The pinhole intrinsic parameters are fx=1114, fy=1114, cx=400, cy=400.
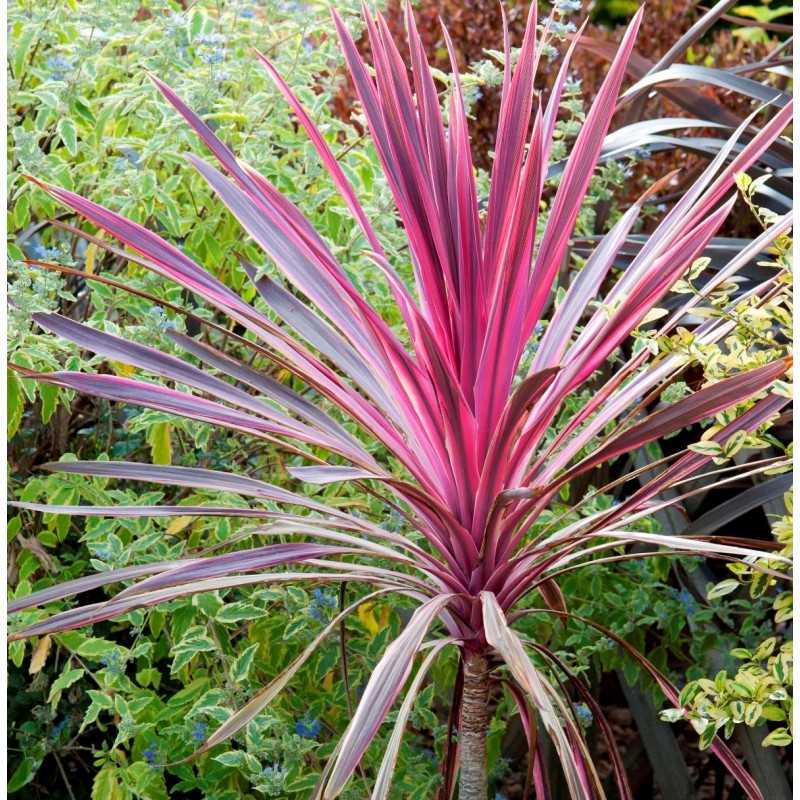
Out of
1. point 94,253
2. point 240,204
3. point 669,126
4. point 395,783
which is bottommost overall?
point 395,783

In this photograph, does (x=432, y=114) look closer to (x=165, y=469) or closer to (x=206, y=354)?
(x=206, y=354)

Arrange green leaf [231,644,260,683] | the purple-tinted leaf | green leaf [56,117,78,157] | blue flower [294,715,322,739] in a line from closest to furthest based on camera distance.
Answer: the purple-tinted leaf → green leaf [231,644,260,683] → blue flower [294,715,322,739] → green leaf [56,117,78,157]

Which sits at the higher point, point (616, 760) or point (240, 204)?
point (240, 204)

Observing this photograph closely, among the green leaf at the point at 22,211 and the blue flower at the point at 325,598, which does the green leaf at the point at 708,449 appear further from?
the green leaf at the point at 22,211

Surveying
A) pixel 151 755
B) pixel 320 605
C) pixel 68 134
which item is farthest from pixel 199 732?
pixel 68 134

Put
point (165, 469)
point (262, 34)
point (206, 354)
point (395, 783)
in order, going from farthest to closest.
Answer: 1. point (262, 34)
2. point (395, 783)
3. point (206, 354)
4. point (165, 469)

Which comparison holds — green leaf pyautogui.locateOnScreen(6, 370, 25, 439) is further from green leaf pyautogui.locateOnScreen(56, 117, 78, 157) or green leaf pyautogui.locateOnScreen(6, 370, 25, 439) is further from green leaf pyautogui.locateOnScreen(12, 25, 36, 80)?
green leaf pyautogui.locateOnScreen(12, 25, 36, 80)

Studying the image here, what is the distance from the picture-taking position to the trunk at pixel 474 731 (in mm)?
1415

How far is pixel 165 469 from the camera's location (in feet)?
4.93

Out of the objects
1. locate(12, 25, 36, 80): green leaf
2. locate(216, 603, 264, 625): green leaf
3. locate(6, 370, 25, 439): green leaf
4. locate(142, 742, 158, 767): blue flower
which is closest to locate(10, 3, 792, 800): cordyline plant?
locate(216, 603, 264, 625): green leaf

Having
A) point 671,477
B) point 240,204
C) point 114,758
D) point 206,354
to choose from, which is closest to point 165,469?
point 206,354

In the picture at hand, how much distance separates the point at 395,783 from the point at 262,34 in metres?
1.38

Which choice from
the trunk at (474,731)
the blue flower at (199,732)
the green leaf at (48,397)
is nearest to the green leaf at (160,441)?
the green leaf at (48,397)

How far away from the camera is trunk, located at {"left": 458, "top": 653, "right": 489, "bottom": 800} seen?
1.42 m
